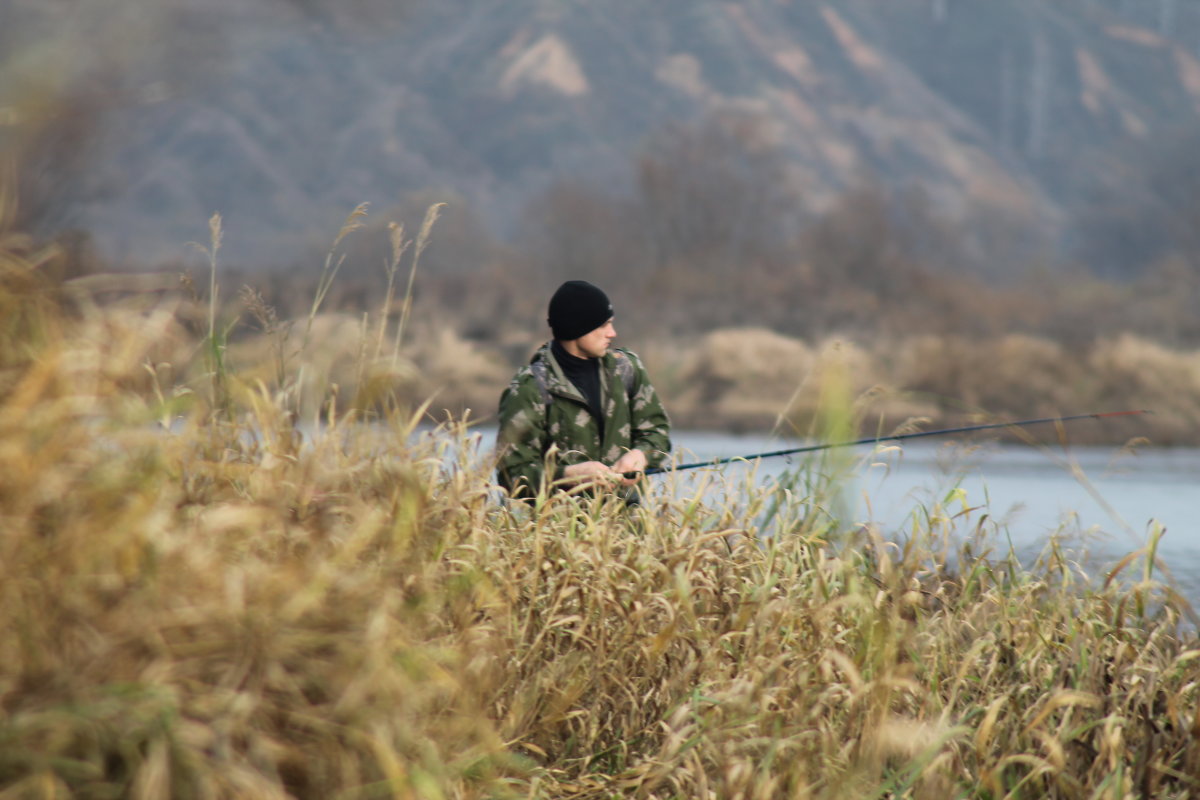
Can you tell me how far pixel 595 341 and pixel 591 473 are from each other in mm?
670

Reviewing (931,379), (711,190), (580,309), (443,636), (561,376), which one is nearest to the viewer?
(443,636)

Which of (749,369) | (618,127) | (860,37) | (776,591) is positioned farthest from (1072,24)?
(776,591)

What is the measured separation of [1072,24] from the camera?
335 ft

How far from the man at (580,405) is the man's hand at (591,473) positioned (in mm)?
131

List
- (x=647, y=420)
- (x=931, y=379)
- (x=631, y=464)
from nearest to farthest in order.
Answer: (x=631, y=464)
(x=647, y=420)
(x=931, y=379)

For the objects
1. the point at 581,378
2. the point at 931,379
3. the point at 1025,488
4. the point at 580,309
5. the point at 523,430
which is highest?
the point at 931,379

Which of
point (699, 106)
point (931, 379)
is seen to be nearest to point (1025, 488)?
point (931, 379)

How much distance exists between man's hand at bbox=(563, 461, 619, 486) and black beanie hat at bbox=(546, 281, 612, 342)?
48 cm

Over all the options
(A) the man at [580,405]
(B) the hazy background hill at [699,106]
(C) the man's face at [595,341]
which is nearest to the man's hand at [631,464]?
(A) the man at [580,405]

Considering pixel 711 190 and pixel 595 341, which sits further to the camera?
pixel 711 190

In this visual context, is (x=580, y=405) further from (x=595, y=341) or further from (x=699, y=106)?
(x=699, y=106)

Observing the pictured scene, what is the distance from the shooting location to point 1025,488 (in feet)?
50.1

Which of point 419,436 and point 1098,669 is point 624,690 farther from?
point 1098,669

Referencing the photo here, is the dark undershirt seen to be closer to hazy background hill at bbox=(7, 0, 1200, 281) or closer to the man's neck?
the man's neck
